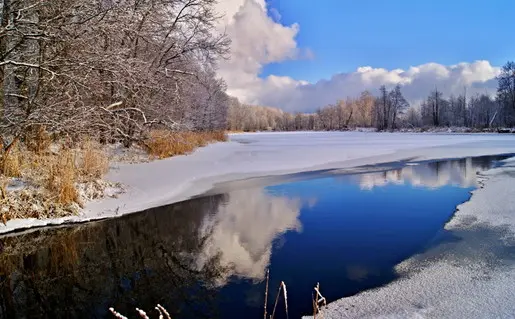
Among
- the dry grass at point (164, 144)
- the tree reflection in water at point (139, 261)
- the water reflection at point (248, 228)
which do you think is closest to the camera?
the tree reflection in water at point (139, 261)

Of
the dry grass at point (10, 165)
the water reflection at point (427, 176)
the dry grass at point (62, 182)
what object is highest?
the dry grass at point (10, 165)

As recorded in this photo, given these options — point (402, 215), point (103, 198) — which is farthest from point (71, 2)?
point (402, 215)

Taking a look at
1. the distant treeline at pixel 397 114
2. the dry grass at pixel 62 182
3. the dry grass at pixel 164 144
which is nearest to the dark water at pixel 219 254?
the dry grass at pixel 62 182

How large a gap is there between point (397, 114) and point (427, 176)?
83.6m

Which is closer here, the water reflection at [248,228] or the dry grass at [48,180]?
the water reflection at [248,228]

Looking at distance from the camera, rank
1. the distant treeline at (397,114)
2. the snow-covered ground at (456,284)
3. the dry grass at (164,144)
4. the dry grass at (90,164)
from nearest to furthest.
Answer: the snow-covered ground at (456,284) < the dry grass at (90,164) < the dry grass at (164,144) < the distant treeline at (397,114)

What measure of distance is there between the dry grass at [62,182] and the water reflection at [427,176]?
305 inches

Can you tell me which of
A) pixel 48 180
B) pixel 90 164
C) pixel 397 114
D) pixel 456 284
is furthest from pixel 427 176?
pixel 397 114

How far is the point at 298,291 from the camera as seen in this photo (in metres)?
3.96

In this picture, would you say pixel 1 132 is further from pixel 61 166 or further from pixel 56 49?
pixel 56 49

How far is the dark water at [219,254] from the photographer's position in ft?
12.6

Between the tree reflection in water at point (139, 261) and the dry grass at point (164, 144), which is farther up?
the dry grass at point (164, 144)

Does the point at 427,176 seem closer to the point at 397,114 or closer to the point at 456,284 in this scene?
→ the point at 456,284

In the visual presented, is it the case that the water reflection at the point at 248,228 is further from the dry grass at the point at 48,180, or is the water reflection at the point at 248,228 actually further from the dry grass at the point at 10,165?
the dry grass at the point at 10,165
